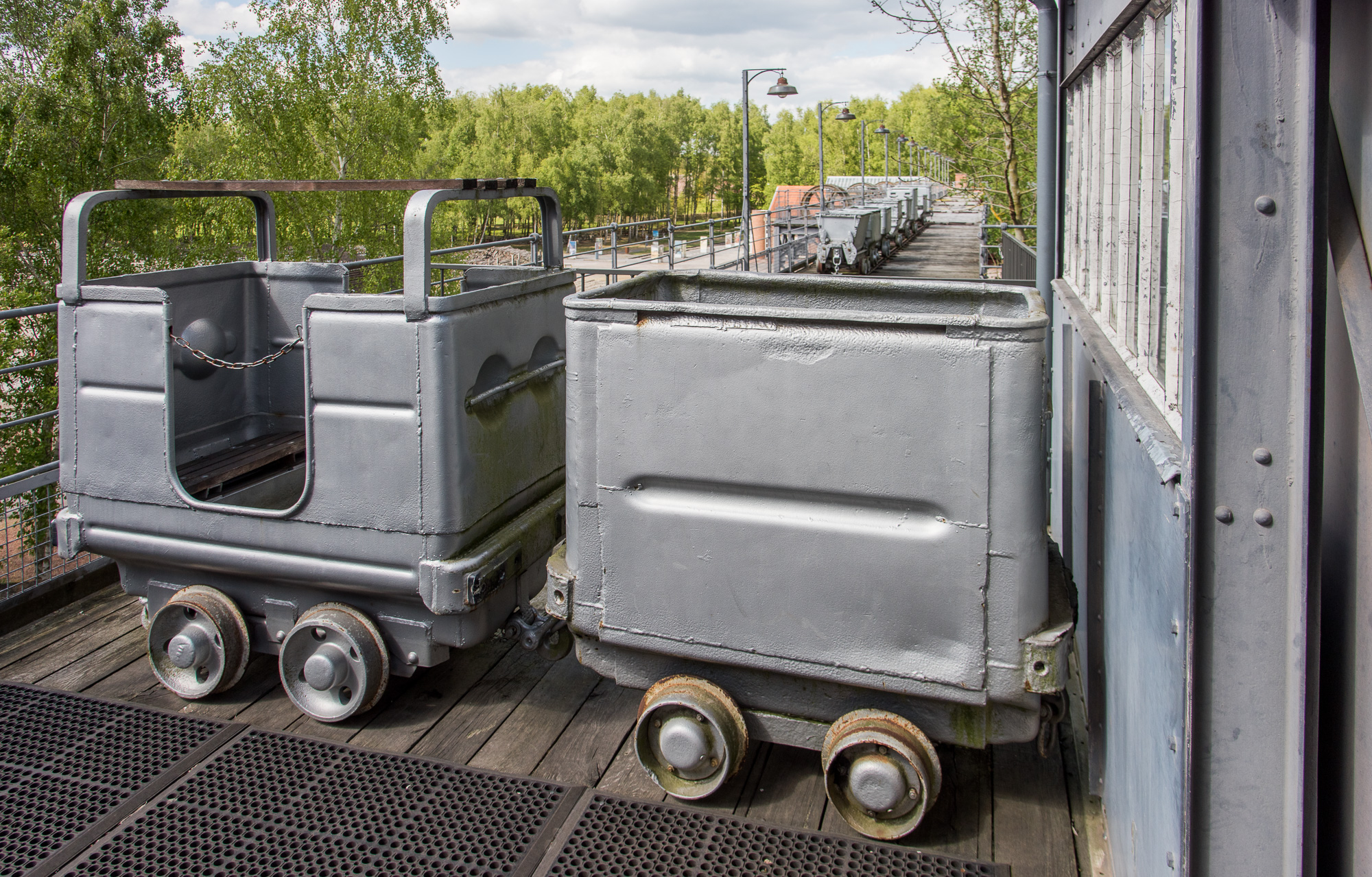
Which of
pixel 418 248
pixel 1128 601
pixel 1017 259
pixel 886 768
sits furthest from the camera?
pixel 1017 259

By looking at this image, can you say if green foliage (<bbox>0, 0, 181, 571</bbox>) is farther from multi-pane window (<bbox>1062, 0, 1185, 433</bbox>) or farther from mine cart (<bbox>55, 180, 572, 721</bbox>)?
multi-pane window (<bbox>1062, 0, 1185, 433</bbox>)

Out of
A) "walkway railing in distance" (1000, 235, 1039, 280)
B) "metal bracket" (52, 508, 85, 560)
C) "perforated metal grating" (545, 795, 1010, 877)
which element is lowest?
"perforated metal grating" (545, 795, 1010, 877)

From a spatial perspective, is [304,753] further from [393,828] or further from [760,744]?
[760,744]

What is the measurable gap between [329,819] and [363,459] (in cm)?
111

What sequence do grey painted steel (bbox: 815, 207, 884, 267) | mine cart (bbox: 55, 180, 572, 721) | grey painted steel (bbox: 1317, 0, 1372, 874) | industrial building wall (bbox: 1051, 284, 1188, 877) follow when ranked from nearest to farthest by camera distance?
grey painted steel (bbox: 1317, 0, 1372, 874), industrial building wall (bbox: 1051, 284, 1188, 877), mine cart (bbox: 55, 180, 572, 721), grey painted steel (bbox: 815, 207, 884, 267)

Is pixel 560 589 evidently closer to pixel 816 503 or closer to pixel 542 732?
pixel 542 732

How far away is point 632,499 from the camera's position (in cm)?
289

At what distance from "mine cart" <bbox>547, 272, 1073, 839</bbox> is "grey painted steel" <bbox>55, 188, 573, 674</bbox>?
0.54 m

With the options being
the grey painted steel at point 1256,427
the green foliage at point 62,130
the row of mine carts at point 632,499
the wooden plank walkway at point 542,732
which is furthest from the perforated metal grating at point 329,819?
the green foliage at point 62,130

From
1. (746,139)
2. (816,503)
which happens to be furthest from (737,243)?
(816,503)

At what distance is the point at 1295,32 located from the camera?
150 centimetres

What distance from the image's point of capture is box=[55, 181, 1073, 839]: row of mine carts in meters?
2.56

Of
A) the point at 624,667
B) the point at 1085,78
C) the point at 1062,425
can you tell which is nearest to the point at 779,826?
the point at 624,667

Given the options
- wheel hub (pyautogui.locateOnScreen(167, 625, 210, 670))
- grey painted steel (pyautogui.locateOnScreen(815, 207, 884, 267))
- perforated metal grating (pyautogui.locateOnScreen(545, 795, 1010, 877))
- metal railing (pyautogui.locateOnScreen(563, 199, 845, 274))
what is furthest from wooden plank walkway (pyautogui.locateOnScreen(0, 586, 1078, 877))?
grey painted steel (pyautogui.locateOnScreen(815, 207, 884, 267))
